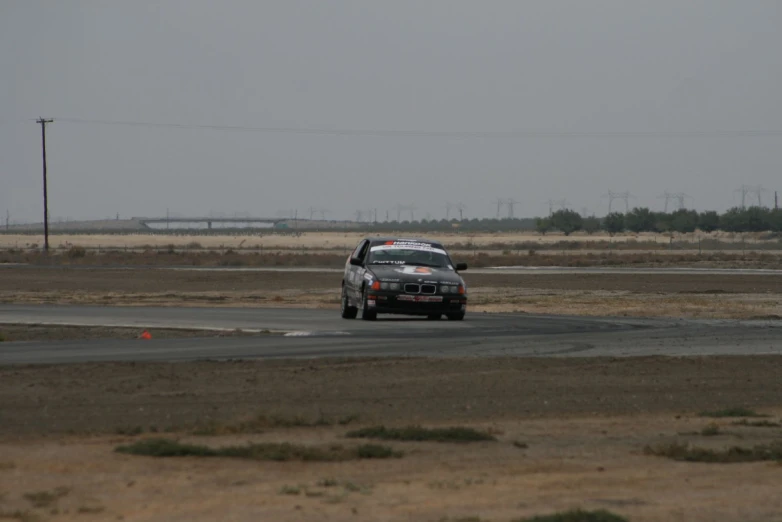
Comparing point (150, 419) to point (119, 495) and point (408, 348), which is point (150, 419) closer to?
point (119, 495)

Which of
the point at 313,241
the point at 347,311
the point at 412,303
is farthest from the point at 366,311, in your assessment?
the point at 313,241

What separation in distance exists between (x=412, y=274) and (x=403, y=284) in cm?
35

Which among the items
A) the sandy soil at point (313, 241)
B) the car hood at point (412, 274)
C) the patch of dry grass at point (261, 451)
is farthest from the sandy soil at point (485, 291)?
the sandy soil at point (313, 241)

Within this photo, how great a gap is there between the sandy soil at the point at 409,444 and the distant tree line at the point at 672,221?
5595 inches

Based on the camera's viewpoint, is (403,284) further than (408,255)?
No

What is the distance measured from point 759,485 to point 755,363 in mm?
8840

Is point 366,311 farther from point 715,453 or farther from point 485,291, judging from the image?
point 485,291

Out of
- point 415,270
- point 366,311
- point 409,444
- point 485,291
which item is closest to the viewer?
point 409,444

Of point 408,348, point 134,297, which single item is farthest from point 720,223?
point 408,348

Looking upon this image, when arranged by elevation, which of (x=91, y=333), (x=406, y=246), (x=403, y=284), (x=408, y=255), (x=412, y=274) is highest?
(x=406, y=246)

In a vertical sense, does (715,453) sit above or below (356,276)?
below

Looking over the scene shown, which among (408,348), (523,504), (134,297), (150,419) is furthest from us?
(134,297)

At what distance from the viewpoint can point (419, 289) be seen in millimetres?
24656

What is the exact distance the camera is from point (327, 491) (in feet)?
27.5
